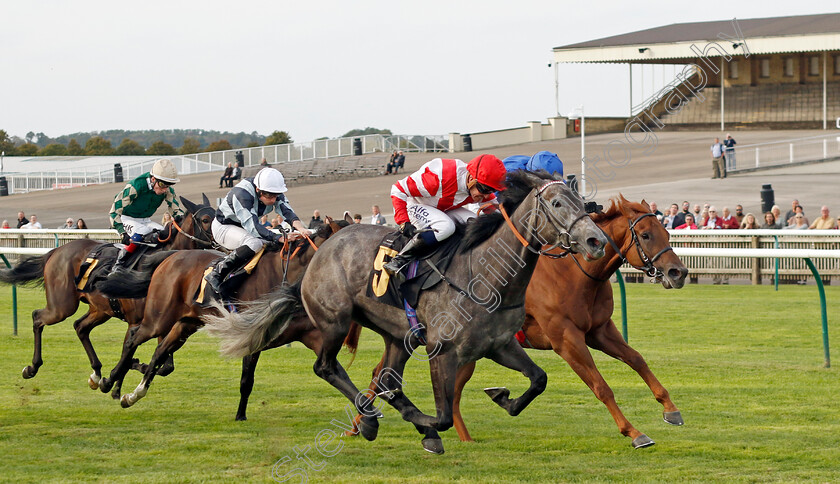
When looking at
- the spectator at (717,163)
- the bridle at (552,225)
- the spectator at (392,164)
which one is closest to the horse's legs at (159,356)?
the bridle at (552,225)

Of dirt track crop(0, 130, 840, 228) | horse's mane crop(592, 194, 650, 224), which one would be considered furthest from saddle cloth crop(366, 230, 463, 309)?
dirt track crop(0, 130, 840, 228)

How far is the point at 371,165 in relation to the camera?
3494 centimetres

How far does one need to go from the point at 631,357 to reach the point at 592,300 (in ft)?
1.31

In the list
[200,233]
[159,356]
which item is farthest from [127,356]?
[200,233]

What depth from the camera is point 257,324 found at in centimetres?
587

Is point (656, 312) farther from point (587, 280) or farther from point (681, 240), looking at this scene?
point (587, 280)

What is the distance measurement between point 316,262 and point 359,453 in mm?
1091

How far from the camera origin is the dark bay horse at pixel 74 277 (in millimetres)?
8047

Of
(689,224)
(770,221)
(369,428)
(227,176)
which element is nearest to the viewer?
(369,428)

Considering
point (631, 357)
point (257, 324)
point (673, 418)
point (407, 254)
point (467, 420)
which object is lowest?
point (467, 420)

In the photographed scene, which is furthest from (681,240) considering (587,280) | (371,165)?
(371,165)

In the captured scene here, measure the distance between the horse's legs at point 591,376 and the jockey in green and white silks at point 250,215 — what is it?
1850mm

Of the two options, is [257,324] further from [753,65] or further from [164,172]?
[753,65]

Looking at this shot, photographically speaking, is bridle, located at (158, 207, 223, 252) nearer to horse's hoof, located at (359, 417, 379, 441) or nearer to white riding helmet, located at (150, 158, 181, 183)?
white riding helmet, located at (150, 158, 181, 183)
